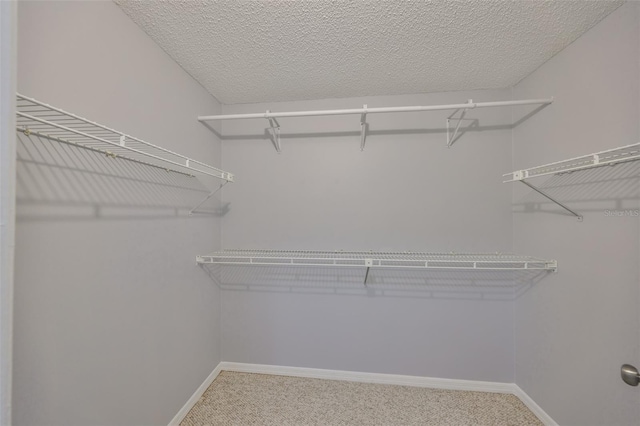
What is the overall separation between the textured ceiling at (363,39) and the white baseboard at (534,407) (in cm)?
215

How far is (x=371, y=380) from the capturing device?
65.3 inches

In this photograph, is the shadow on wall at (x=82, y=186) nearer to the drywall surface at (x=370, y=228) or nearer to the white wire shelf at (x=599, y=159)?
the drywall surface at (x=370, y=228)

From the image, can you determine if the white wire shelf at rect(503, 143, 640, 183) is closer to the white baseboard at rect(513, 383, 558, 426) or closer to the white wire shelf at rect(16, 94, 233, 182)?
the white baseboard at rect(513, 383, 558, 426)

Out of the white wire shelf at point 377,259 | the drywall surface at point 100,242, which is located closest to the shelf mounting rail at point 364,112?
the drywall surface at point 100,242

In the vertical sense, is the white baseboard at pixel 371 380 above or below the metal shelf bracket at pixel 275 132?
below

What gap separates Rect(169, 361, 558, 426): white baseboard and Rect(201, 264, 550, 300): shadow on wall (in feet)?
1.99

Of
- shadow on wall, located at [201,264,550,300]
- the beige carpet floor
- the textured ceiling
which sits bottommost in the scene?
the beige carpet floor

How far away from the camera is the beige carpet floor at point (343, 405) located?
135cm

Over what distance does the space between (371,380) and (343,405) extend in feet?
1.01

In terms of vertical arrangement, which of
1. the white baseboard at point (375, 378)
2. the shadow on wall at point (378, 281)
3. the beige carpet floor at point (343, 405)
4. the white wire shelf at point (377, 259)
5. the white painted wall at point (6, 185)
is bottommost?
the beige carpet floor at point (343, 405)

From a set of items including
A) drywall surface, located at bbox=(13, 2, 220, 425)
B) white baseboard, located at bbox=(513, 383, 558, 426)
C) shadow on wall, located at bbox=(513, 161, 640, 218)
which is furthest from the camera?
white baseboard, located at bbox=(513, 383, 558, 426)

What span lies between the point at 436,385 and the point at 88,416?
1.98 meters

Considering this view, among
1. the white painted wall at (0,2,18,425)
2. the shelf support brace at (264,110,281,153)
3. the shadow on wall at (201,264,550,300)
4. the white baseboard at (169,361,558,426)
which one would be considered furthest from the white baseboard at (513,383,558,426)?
the shelf support brace at (264,110,281,153)

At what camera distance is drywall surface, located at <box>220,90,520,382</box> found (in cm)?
160
